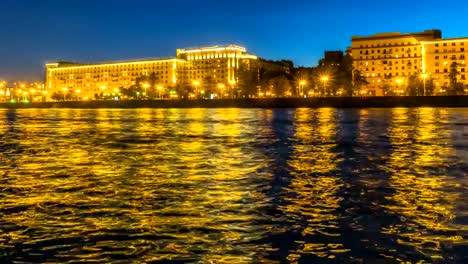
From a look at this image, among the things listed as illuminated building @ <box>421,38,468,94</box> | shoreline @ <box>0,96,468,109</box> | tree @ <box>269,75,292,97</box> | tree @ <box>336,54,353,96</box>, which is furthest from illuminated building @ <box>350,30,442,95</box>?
shoreline @ <box>0,96,468,109</box>

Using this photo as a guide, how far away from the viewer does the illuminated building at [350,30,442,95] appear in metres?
175

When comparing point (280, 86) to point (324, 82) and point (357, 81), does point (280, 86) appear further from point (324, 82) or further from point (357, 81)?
point (357, 81)

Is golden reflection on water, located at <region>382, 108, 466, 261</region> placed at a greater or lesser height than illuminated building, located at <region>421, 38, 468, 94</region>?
lesser

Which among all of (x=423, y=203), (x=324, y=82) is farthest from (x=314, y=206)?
(x=324, y=82)

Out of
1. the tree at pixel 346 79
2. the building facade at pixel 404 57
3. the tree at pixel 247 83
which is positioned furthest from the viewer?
the tree at pixel 247 83

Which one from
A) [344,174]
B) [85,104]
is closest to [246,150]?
[344,174]

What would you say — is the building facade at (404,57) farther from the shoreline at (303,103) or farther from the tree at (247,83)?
the shoreline at (303,103)

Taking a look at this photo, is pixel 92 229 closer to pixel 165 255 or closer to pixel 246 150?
pixel 165 255

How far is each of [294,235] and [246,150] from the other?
13.2m

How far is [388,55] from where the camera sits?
178m

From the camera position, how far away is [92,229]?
26.5 ft

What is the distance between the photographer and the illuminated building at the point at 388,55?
175m

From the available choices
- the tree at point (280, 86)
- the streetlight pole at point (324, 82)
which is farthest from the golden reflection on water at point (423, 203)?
the tree at point (280, 86)

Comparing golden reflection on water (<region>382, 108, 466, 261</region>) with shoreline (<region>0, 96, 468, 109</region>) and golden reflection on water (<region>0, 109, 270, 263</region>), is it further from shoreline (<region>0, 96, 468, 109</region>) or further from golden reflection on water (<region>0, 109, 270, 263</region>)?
shoreline (<region>0, 96, 468, 109</region>)
